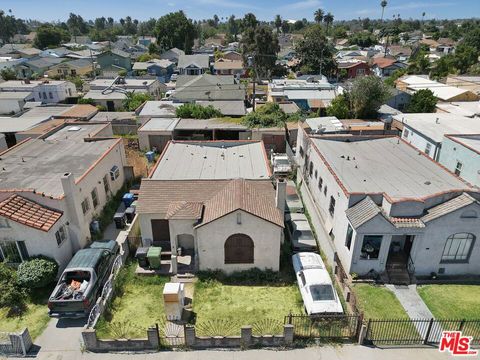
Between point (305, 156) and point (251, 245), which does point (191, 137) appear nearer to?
point (305, 156)

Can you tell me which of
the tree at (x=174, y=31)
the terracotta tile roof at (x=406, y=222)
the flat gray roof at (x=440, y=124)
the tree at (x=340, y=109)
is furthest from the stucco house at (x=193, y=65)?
the terracotta tile roof at (x=406, y=222)

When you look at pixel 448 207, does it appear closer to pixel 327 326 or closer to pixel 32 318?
pixel 327 326

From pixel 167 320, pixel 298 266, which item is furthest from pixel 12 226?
pixel 298 266

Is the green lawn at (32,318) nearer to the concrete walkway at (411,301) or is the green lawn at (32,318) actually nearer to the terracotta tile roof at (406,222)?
the concrete walkway at (411,301)

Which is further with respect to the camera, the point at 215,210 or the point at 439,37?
the point at 439,37

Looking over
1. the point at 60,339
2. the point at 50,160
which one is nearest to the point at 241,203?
the point at 60,339

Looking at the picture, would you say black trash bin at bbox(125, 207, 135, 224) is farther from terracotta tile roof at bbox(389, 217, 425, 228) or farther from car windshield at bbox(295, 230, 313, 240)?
terracotta tile roof at bbox(389, 217, 425, 228)

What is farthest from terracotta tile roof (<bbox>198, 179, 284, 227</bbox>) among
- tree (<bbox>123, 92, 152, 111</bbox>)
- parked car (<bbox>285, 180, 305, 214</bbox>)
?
tree (<bbox>123, 92, 152, 111</bbox>)
